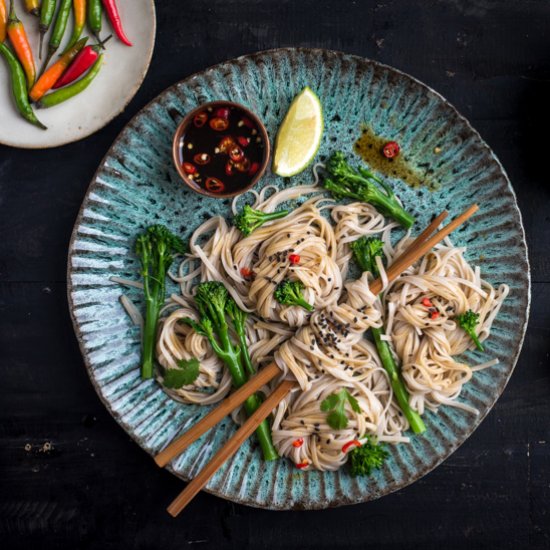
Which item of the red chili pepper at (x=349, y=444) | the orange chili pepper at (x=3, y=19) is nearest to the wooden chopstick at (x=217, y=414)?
the red chili pepper at (x=349, y=444)

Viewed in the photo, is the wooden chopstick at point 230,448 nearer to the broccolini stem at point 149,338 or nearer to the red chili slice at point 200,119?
the broccolini stem at point 149,338

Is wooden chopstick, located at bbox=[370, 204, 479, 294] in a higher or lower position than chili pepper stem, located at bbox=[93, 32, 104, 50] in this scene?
lower

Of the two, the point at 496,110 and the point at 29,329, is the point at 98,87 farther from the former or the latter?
the point at 496,110

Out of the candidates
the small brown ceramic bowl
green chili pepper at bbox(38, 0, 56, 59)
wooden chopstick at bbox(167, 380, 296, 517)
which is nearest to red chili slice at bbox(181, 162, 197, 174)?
the small brown ceramic bowl

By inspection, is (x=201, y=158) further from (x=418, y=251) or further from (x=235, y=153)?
(x=418, y=251)

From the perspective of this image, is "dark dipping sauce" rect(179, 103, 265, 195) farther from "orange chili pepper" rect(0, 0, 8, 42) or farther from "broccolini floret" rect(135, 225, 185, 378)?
"orange chili pepper" rect(0, 0, 8, 42)

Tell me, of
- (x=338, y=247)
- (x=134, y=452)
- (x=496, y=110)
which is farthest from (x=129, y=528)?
(x=496, y=110)
